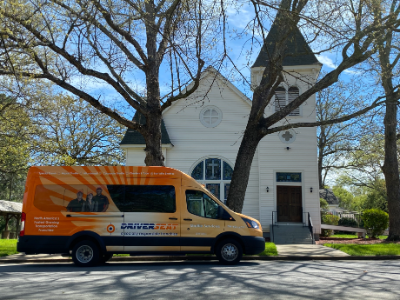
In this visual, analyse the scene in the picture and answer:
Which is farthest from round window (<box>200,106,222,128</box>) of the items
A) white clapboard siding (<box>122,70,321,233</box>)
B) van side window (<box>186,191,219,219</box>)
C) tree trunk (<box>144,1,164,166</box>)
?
van side window (<box>186,191,219,219</box>)

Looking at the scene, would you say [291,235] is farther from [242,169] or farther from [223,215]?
[223,215]

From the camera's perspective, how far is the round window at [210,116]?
70.1 feet

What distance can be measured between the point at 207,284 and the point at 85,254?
4.65 meters

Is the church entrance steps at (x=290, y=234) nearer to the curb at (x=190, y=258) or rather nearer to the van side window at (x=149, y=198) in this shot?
the curb at (x=190, y=258)

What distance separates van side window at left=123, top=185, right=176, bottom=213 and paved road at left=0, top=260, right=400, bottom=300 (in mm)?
2014

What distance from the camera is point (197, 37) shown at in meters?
9.85

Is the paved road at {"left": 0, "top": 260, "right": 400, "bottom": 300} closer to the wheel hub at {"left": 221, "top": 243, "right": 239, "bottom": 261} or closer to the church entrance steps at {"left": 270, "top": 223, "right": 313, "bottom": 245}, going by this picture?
the wheel hub at {"left": 221, "top": 243, "right": 239, "bottom": 261}

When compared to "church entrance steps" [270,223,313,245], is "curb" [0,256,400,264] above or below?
below

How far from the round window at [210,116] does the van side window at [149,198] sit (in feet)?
35.4

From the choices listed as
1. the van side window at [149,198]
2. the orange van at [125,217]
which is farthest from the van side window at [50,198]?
the van side window at [149,198]

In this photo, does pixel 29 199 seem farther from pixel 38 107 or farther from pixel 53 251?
pixel 38 107

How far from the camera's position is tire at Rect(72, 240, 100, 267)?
10477 mm

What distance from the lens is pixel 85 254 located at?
10.6 meters

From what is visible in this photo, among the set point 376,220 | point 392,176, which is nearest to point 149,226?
point 392,176
